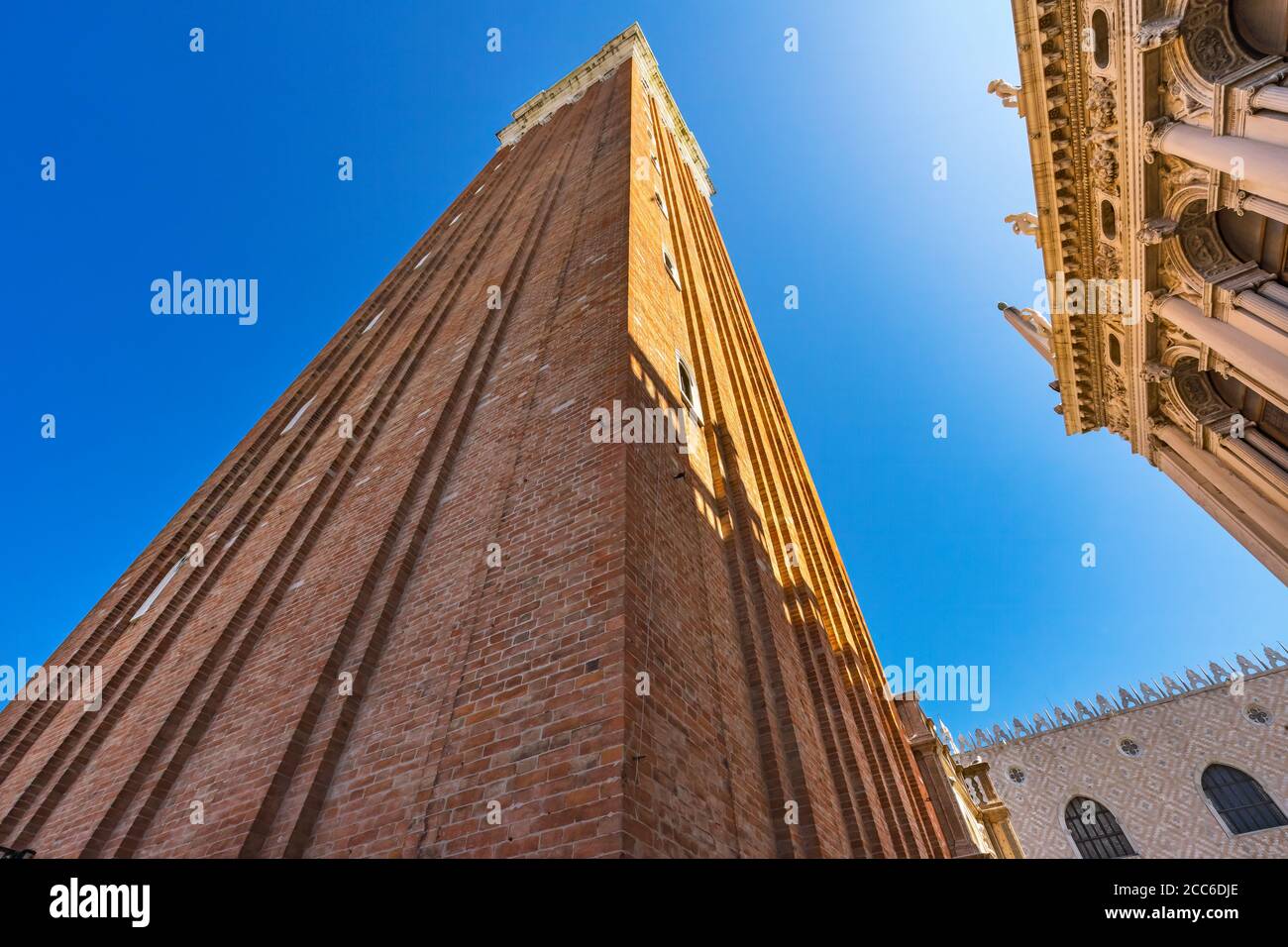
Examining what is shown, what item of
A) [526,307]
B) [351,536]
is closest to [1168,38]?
[526,307]

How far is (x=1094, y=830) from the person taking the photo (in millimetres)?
32188

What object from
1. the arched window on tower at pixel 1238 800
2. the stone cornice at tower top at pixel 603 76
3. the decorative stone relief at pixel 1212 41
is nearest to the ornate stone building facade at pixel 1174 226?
the decorative stone relief at pixel 1212 41

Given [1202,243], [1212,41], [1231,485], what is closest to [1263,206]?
[1212,41]

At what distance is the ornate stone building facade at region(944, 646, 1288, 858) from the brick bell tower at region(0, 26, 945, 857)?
27.2m

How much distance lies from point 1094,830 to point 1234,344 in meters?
31.3

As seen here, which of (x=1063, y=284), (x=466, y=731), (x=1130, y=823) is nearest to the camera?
(x=466, y=731)

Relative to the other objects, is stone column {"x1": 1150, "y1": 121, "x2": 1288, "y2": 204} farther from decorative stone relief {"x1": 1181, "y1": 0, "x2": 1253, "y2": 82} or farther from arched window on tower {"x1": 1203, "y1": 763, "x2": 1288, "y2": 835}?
arched window on tower {"x1": 1203, "y1": 763, "x2": 1288, "y2": 835}

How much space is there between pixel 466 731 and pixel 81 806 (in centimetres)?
389

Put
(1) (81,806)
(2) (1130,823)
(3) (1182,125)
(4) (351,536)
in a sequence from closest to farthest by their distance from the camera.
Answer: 1. (1) (81,806)
2. (4) (351,536)
3. (3) (1182,125)
4. (2) (1130,823)

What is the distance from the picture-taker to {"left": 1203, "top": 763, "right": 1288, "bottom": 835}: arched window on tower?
28.0 m

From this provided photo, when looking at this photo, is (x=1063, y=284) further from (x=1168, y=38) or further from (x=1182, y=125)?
(x=1168, y=38)

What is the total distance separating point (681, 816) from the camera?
354 cm
